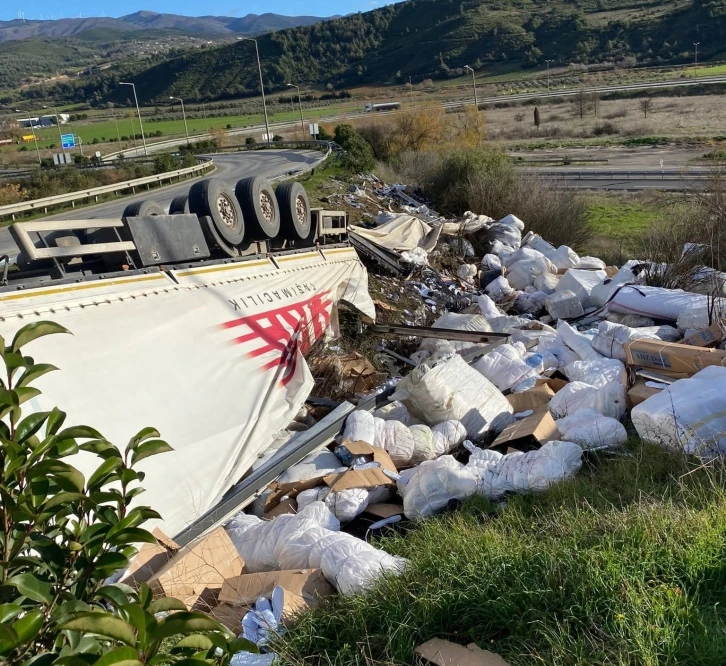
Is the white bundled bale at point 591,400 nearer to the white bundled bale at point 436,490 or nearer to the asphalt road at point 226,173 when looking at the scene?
the white bundled bale at point 436,490

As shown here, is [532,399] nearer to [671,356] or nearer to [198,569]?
[671,356]

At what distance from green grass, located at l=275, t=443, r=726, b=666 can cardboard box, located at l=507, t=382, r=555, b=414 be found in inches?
98.9

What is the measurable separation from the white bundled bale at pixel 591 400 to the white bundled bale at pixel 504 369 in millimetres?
921

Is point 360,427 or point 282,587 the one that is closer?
point 282,587

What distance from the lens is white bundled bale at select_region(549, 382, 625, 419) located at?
5.35 meters

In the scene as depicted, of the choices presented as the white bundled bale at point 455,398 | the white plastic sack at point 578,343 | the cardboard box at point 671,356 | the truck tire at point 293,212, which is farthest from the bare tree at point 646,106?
the white bundled bale at point 455,398

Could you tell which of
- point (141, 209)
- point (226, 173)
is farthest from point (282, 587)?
point (226, 173)

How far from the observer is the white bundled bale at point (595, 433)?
468cm

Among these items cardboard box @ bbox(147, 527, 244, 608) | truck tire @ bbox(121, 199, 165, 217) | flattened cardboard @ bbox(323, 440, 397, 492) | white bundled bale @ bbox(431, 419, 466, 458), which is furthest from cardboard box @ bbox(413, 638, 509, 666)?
truck tire @ bbox(121, 199, 165, 217)

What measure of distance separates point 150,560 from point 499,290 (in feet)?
27.7

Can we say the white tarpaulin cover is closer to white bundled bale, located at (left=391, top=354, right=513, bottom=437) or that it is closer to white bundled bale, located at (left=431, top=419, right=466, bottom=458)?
white bundled bale, located at (left=391, top=354, right=513, bottom=437)

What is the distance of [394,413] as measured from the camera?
593 centimetres

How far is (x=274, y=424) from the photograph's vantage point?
5633 mm

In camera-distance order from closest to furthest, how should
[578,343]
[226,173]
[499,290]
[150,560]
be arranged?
[150,560] < [578,343] < [499,290] < [226,173]
